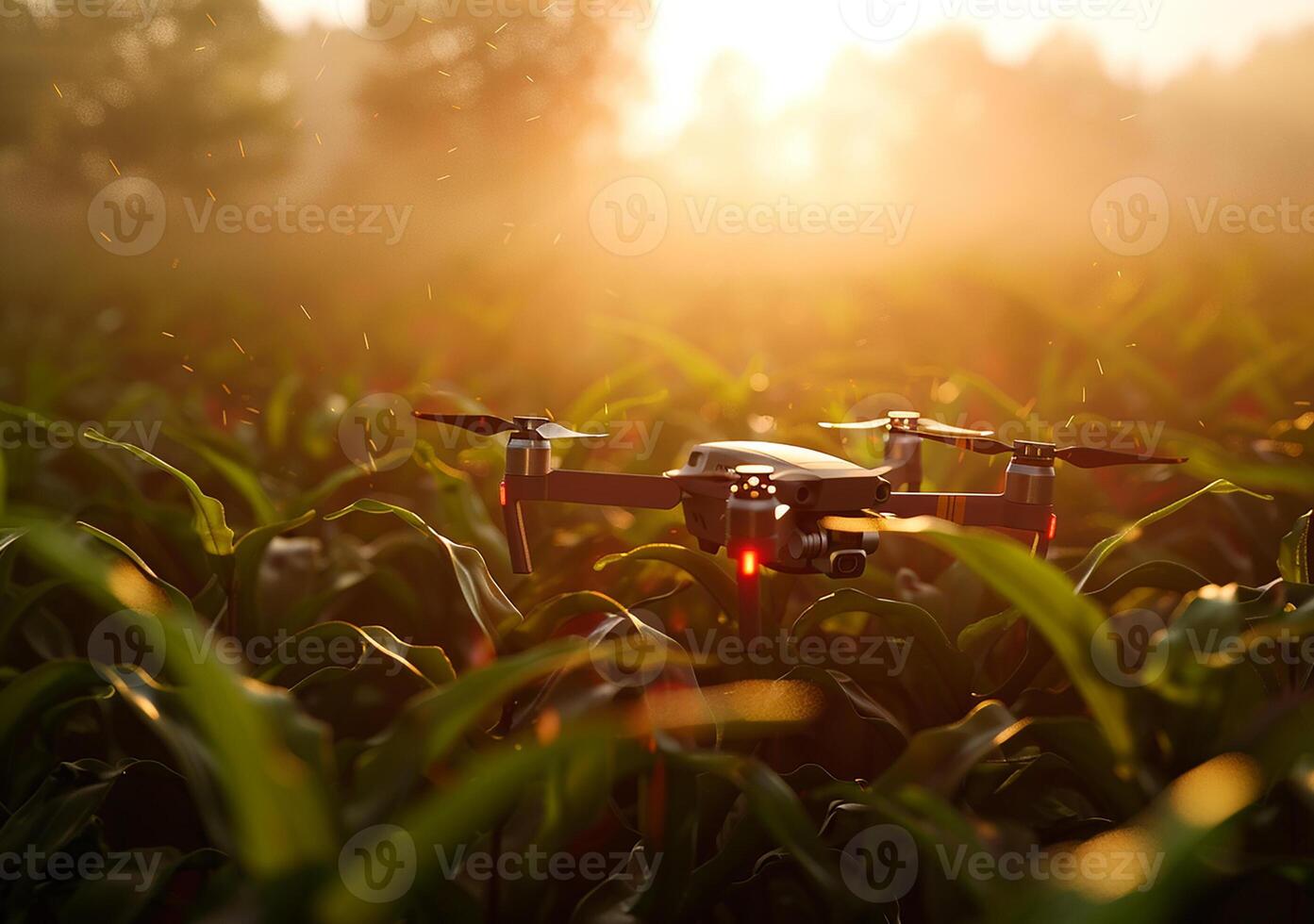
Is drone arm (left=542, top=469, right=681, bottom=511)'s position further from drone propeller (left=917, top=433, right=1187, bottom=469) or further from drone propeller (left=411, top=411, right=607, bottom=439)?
drone propeller (left=917, top=433, right=1187, bottom=469)

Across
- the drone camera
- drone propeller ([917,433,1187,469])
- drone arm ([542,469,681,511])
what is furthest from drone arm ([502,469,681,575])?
drone propeller ([917,433,1187,469])

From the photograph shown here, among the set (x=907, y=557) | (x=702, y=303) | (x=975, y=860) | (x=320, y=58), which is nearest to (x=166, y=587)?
(x=975, y=860)

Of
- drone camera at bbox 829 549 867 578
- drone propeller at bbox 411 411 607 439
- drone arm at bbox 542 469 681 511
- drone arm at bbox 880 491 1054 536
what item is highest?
drone propeller at bbox 411 411 607 439

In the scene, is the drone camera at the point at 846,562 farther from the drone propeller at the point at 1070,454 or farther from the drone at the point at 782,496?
the drone propeller at the point at 1070,454

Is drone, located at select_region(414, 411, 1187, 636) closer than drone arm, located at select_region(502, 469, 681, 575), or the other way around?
→ drone, located at select_region(414, 411, 1187, 636)

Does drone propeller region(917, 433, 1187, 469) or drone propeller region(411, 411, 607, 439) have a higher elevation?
drone propeller region(411, 411, 607, 439)

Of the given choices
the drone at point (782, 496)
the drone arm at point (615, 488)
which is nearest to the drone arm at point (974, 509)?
the drone at point (782, 496)

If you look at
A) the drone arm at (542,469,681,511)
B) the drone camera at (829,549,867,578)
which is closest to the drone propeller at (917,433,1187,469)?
the drone camera at (829,549,867,578)

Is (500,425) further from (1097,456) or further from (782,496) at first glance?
(1097,456)

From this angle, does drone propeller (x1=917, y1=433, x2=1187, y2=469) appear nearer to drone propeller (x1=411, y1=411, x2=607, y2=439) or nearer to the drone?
the drone

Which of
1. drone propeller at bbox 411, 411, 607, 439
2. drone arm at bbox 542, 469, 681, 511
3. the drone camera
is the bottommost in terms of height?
the drone camera
